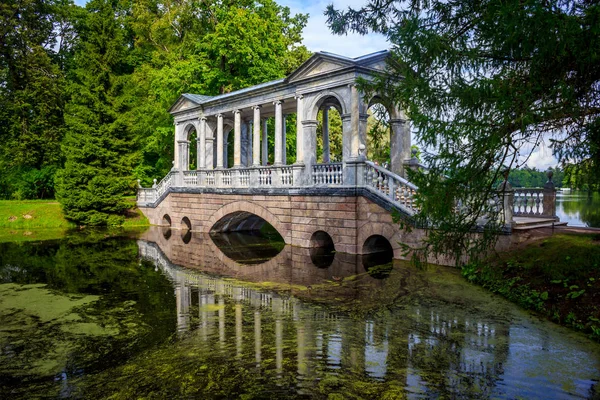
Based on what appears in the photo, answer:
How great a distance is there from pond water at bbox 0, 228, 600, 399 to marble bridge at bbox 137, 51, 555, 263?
191cm

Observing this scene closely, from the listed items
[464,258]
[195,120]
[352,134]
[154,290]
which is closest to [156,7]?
[195,120]

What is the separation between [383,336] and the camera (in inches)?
285

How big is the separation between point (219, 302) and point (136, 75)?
2531 cm

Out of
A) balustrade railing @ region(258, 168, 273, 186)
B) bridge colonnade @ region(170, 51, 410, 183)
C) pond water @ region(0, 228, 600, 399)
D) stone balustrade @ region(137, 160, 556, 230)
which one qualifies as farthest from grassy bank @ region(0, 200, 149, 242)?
pond water @ region(0, 228, 600, 399)

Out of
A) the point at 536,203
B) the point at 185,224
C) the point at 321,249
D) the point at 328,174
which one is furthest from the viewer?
the point at 185,224

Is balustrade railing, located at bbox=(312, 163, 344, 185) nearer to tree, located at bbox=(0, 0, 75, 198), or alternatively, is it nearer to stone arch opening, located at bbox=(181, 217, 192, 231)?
stone arch opening, located at bbox=(181, 217, 192, 231)

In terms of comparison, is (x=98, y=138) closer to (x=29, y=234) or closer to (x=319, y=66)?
(x=29, y=234)

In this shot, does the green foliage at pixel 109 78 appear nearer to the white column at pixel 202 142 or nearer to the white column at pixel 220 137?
the white column at pixel 202 142

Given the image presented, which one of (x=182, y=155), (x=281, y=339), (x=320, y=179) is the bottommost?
(x=281, y=339)

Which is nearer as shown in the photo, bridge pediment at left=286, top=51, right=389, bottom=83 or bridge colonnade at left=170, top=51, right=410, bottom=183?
bridge pediment at left=286, top=51, right=389, bottom=83

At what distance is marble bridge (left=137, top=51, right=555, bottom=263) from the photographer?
1370 cm

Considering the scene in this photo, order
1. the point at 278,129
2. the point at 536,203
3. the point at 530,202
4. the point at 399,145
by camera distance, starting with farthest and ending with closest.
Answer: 1. the point at 278,129
2. the point at 399,145
3. the point at 530,202
4. the point at 536,203

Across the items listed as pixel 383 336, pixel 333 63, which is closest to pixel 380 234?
pixel 333 63

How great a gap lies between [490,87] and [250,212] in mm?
13337
